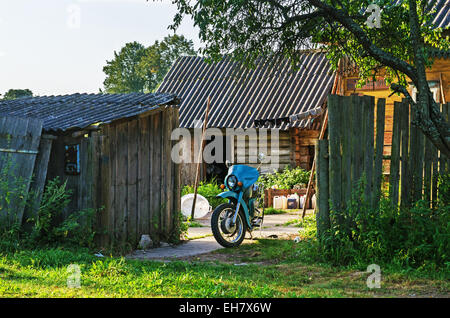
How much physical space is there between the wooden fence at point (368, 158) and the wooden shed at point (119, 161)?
3.22 metres

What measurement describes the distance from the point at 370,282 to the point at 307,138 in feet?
44.2

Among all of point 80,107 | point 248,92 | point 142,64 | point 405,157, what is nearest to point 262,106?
point 248,92

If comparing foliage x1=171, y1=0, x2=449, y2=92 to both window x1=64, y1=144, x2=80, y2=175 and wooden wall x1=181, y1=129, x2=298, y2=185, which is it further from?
wooden wall x1=181, y1=129, x2=298, y2=185

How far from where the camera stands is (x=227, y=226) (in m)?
9.43

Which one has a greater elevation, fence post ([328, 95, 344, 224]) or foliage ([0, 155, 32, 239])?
fence post ([328, 95, 344, 224])

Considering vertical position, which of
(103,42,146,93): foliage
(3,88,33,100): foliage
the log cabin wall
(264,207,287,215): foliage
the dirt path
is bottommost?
the dirt path

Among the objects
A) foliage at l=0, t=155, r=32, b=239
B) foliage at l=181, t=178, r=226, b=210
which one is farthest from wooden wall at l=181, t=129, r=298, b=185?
foliage at l=0, t=155, r=32, b=239

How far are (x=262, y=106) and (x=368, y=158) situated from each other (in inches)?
490

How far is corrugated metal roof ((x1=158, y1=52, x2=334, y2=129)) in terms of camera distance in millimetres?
19469

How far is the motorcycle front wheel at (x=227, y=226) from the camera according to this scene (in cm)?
923

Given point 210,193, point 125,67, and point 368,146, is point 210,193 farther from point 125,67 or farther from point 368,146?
point 125,67

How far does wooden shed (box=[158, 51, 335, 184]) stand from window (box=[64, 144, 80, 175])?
949 centimetres

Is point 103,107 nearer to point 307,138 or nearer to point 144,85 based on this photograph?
point 307,138
